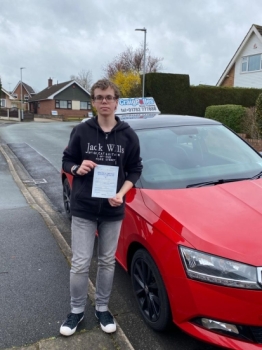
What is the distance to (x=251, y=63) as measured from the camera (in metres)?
29.7

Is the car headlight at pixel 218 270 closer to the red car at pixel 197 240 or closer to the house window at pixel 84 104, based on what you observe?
the red car at pixel 197 240

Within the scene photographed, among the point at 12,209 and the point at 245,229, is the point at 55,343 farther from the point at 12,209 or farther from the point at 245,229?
the point at 12,209

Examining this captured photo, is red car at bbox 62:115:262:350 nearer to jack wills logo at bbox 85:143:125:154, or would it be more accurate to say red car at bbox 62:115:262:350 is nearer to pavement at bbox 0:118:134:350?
pavement at bbox 0:118:134:350

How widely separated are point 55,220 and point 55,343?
2897mm

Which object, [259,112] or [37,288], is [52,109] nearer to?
[259,112]

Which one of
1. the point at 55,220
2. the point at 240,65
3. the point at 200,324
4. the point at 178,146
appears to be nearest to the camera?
the point at 200,324


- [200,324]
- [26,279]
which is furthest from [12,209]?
[200,324]

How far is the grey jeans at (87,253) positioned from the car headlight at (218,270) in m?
0.60

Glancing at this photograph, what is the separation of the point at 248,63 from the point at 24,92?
191 feet

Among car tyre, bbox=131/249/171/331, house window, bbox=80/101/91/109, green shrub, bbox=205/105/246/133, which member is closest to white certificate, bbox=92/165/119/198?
car tyre, bbox=131/249/171/331

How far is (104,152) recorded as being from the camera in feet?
7.86

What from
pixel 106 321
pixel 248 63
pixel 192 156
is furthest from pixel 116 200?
pixel 248 63

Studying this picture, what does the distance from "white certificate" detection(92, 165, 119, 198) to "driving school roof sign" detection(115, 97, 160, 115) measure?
8.94ft

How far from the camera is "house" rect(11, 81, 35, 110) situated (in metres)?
74.3
